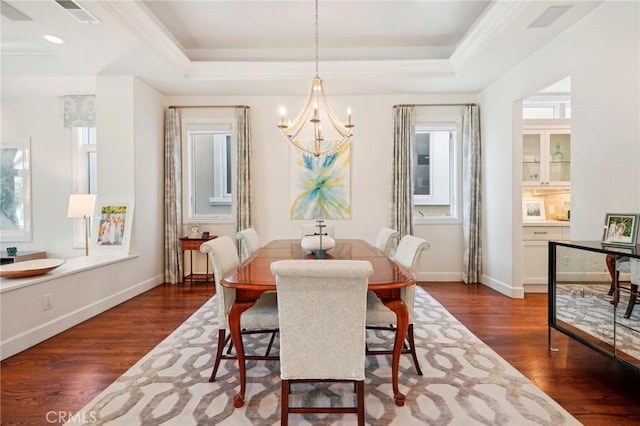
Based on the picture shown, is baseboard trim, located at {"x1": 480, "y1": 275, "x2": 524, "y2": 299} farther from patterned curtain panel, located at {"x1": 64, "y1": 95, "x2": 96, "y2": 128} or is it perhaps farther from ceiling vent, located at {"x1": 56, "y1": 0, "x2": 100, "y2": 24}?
patterned curtain panel, located at {"x1": 64, "y1": 95, "x2": 96, "y2": 128}

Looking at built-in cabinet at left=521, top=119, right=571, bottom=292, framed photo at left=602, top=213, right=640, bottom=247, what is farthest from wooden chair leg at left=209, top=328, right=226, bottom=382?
built-in cabinet at left=521, top=119, right=571, bottom=292

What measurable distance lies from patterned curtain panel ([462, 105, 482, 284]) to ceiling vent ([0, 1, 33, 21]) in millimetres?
5294

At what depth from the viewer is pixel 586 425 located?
1.70m

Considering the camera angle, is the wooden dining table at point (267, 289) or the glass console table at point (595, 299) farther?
the glass console table at point (595, 299)

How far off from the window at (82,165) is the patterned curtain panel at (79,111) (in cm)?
36

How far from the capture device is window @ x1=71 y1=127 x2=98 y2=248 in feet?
16.8

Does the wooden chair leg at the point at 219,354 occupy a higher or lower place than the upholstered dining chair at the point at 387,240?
lower

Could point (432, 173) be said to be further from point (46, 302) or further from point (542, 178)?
point (46, 302)

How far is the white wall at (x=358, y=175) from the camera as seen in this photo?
197 inches

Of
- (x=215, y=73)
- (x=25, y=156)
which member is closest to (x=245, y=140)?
(x=215, y=73)

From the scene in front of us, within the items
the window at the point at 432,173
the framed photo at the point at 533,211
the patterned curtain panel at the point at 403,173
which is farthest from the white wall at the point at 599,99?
the window at the point at 432,173

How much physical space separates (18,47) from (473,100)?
246 inches

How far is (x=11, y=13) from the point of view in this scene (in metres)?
2.85

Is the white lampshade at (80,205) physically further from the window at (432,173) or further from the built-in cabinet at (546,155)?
the built-in cabinet at (546,155)
